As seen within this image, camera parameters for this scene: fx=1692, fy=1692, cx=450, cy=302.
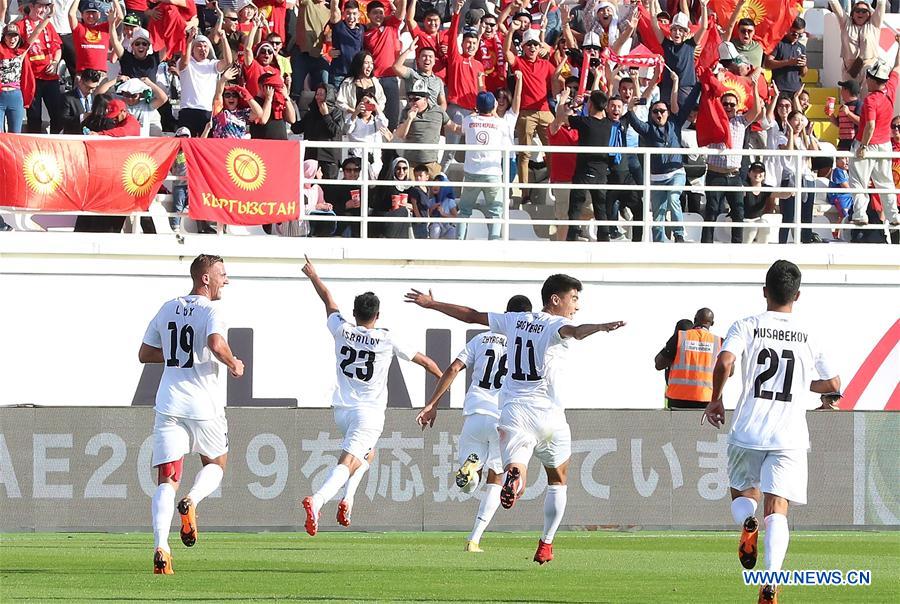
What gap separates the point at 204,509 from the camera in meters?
16.4

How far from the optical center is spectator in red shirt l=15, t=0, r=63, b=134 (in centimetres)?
2022

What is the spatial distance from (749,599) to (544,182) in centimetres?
1249

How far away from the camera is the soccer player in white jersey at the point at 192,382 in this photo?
11.6m

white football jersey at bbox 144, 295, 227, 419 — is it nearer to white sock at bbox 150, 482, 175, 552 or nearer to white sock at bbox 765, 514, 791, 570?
white sock at bbox 150, 482, 175, 552

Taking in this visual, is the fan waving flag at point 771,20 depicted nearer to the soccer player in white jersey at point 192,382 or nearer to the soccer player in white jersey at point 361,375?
the soccer player in white jersey at point 361,375

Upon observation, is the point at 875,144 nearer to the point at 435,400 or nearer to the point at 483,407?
the point at 483,407

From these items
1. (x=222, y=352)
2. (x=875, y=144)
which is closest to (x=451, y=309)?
(x=222, y=352)

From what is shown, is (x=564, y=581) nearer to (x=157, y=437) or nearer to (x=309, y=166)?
(x=157, y=437)

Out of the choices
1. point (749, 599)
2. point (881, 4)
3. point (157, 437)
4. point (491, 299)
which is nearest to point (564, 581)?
point (749, 599)

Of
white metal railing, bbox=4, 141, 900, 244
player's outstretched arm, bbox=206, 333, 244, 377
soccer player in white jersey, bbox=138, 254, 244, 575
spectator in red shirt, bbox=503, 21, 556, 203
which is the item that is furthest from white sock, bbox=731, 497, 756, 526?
spectator in red shirt, bbox=503, 21, 556, 203

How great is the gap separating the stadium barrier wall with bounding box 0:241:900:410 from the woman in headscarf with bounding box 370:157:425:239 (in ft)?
1.51

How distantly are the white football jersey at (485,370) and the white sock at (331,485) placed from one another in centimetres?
130

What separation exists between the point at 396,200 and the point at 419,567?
905 centimetres

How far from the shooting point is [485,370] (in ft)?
47.5
